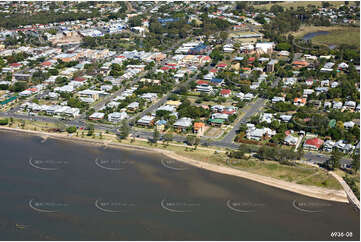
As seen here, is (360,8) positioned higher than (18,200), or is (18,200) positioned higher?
(360,8)

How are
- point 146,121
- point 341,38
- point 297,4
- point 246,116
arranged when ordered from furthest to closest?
point 297,4 → point 341,38 → point 246,116 → point 146,121

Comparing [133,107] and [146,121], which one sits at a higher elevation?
[133,107]

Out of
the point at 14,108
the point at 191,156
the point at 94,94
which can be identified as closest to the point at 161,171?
the point at 191,156

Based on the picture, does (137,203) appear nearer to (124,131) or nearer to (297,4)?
(124,131)

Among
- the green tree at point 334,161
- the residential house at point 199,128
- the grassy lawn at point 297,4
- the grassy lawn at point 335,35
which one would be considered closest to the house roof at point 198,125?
the residential house at point 199,128

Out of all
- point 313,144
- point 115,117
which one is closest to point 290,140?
point 313,144

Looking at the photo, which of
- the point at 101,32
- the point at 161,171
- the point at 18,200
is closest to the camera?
the point at 18,200

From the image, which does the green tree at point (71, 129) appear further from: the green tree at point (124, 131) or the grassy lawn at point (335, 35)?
the grassy lawn at point (335, 35)

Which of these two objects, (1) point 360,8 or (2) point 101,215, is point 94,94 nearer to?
(2) point 101,215
